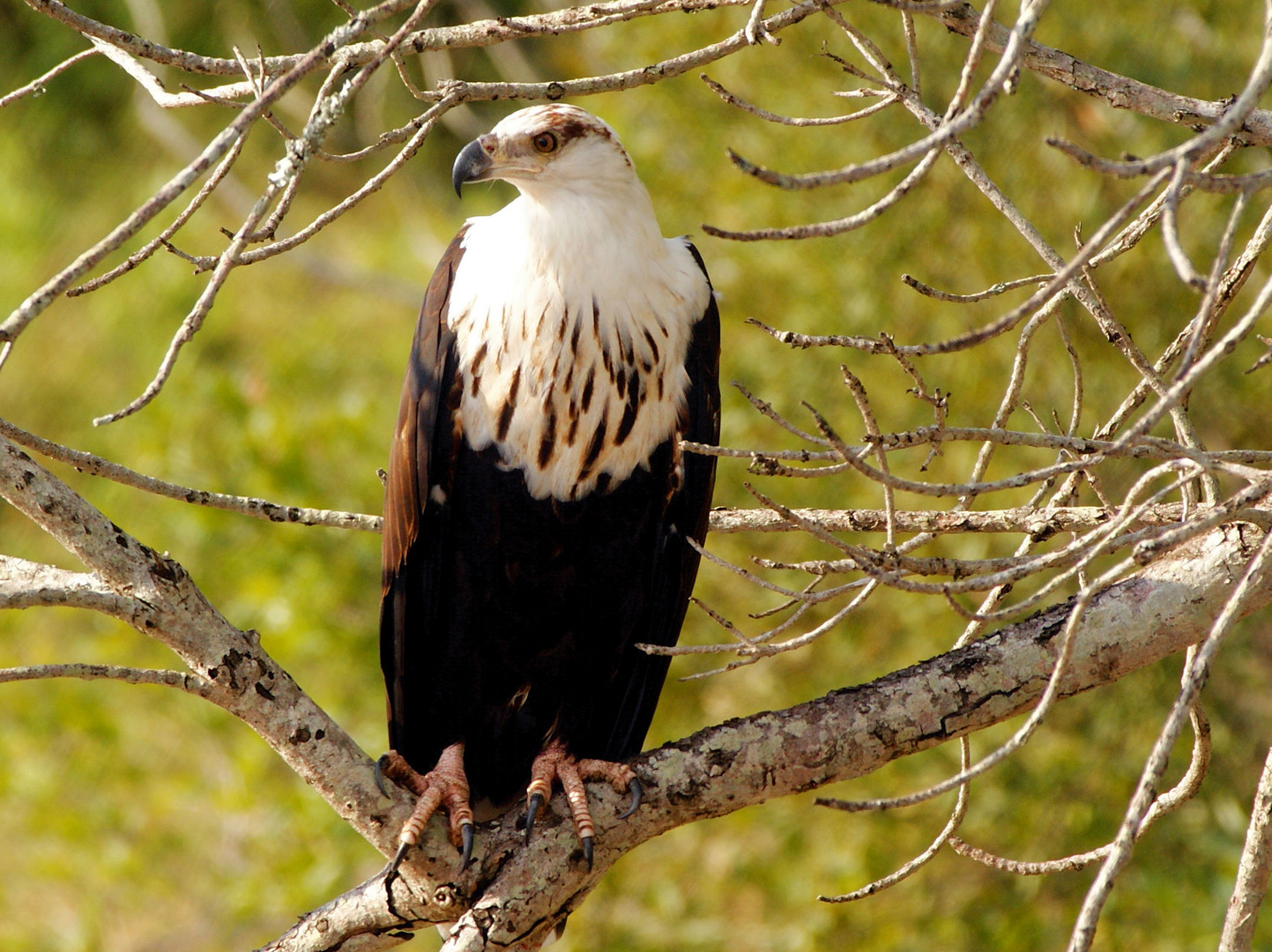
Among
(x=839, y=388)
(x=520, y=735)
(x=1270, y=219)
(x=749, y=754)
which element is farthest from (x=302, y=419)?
(x=1270, y=219)

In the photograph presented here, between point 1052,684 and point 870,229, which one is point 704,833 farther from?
point 1052,684

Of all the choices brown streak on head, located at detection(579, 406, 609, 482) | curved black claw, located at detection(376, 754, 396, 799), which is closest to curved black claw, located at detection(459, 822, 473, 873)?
curved black claw, located at detection(376, 754, 396, 799)

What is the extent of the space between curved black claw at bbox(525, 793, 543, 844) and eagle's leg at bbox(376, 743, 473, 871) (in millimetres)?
97

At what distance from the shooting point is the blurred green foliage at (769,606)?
394 centimetres

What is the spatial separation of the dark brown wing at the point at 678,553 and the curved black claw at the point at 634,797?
53 cm

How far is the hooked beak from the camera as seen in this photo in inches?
93.0

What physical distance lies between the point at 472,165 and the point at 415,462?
0.58 meters

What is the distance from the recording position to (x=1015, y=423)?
151 inches

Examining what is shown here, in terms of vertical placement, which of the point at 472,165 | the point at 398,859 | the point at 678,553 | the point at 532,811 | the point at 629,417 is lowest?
the point at 398,859

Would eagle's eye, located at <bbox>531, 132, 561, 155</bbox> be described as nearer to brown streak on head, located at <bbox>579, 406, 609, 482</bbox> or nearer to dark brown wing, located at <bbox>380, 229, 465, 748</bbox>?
dark brown wing, located at <bbox>380, 229, 465, 748</bbox>

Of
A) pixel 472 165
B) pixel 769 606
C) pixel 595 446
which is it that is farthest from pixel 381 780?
pixel 769 606

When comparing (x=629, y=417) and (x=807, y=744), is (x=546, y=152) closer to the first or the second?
(x=629, y=417)

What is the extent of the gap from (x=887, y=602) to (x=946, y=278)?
1.09 meters

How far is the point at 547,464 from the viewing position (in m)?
2.46
